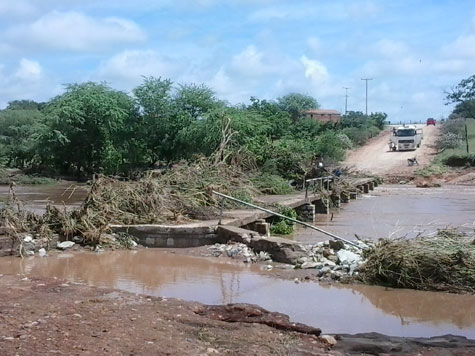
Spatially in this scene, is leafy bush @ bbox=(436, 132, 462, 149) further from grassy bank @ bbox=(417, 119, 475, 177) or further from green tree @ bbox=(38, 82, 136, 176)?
green tree @ bbox=(38, 82, 136, 176)

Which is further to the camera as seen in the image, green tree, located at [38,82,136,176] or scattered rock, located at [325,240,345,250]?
green tree, located at [38,82,136,176]

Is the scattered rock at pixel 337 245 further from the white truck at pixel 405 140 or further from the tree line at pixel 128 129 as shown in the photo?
the white truck at pixel 405 140

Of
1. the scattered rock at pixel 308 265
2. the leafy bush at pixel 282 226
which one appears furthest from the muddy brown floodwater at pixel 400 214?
the scattered rock at pixel 308 265

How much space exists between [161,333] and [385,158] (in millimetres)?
53957

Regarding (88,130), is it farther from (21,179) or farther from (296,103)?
(296,103)

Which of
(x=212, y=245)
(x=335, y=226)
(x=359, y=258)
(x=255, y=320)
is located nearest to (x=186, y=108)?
(x=335, y=226)

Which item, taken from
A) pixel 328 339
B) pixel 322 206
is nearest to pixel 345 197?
pixel 322 206

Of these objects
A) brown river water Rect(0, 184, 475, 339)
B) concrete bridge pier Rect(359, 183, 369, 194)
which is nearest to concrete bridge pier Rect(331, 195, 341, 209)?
concrete bridge pier Rect(359, 183, 369, 194)

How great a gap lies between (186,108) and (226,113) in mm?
5629

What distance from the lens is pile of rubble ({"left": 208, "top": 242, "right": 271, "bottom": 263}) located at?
46.6ft

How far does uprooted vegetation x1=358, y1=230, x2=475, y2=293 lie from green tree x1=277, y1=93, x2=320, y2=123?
7768cm

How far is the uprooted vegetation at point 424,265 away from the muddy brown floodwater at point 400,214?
6.13 feet

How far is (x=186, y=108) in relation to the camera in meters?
41.7

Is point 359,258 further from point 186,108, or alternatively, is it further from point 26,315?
point 186,108
